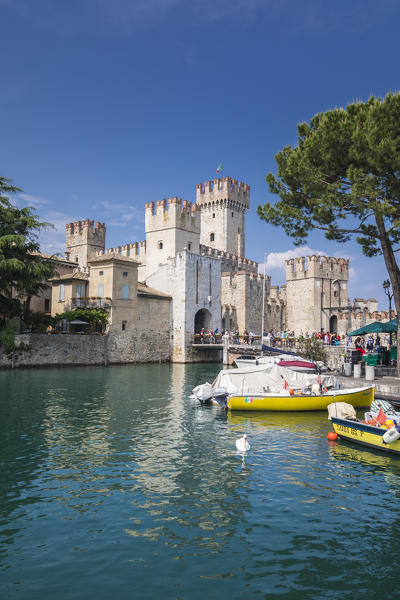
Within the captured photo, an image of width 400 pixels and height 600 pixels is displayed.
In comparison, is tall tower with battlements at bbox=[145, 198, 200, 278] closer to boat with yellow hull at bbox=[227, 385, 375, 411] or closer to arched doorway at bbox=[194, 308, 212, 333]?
arched doorway at bbox=[194, 308, 212, 333]

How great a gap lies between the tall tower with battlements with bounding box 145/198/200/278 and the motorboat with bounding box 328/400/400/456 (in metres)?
35.3

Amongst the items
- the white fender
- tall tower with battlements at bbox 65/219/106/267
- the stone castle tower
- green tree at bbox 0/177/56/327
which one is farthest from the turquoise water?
tall tower with battlements at bbox 65/219/106/267

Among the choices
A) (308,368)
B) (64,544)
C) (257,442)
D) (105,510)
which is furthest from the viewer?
(308,368)

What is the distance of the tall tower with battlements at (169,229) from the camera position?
1865 inches

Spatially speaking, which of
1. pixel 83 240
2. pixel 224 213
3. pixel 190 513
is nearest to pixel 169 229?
pixel 83 240

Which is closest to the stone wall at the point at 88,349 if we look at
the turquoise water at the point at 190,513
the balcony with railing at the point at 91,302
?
the balcony with railing at the point at 91,302

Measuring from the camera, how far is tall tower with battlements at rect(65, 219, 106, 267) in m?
55.7

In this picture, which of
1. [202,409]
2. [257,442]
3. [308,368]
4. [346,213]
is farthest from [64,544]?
[308,368]

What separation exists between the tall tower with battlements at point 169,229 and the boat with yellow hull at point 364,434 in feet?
117

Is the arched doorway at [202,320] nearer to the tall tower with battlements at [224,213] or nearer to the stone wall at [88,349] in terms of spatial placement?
the stone wall at [88,349]

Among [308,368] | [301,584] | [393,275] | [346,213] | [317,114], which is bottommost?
[301,584]

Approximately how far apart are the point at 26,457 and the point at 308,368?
1488 centimetres

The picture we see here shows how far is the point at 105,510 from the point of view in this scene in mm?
7398

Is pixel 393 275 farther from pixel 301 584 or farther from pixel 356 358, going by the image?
pixel 301 584
